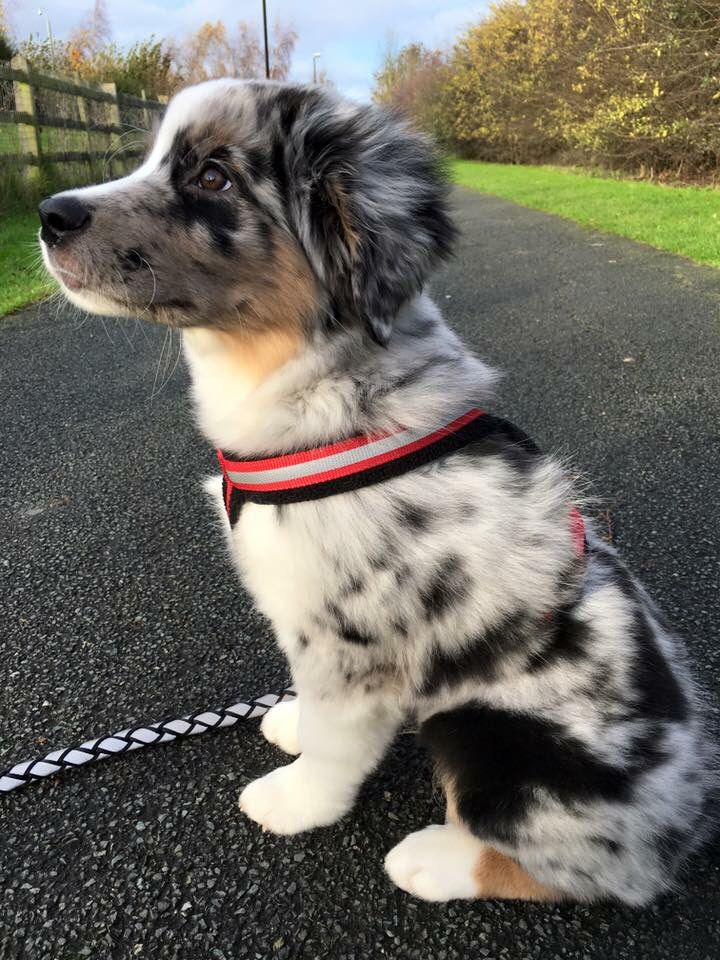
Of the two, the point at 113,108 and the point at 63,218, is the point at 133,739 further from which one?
the point at 113,108

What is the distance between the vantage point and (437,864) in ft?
6.87

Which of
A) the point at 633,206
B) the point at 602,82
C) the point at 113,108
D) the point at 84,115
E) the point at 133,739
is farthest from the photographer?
the point at 602,82

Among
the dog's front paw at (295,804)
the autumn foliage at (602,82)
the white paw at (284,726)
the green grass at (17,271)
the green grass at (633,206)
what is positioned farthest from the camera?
the autumn foliage at (602,82)

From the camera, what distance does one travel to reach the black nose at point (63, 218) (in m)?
2.02

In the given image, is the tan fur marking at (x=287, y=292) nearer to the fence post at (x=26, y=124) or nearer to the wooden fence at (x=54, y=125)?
the wooden fence at (x=54, y=125)

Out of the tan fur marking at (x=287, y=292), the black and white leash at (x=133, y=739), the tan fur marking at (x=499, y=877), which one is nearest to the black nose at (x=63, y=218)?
the tan fur marking at (x=287, y=292)

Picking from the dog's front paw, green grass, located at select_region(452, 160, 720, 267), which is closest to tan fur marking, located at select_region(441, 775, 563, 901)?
the dog's front paw

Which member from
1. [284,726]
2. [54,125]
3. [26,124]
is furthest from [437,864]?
[54,125]

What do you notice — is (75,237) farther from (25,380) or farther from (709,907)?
(25,380)

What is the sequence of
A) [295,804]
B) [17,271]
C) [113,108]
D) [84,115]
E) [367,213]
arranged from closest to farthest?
[367,213] < [295,804] < [17,271] < [84,115] < [113,108]

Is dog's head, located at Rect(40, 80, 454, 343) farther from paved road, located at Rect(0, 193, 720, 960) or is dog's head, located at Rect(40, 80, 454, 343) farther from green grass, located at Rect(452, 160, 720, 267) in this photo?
green grass, located at Rect(452, 160, 720, 267)

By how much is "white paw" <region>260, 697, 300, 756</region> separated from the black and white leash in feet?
0.20

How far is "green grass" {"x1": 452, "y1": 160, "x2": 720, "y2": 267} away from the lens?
10695mm

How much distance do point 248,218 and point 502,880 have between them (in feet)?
6.40
